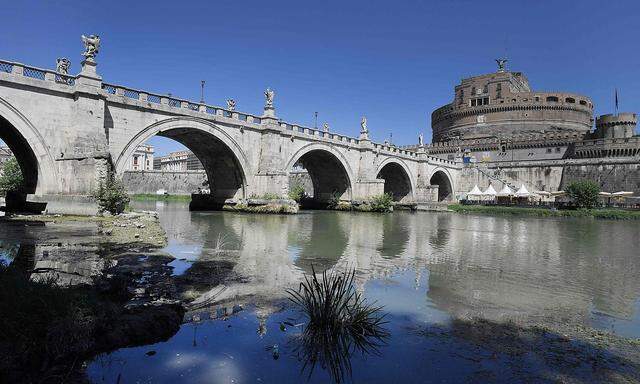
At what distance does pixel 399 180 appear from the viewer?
53875 mm

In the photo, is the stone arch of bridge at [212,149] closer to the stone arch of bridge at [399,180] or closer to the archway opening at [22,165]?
the archway opening at [22,165]

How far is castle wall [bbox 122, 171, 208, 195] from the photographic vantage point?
7788 cm

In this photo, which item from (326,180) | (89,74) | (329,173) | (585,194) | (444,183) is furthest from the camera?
(444,183)

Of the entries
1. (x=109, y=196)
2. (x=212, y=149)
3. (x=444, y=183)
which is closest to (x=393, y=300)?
(x=109, y=196)

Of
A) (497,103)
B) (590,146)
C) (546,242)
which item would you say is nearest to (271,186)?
(546,242)

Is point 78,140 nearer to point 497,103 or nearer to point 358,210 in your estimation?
point 358,210

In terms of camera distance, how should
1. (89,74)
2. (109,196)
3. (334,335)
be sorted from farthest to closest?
(89,74)
(109,196)
(334,335)

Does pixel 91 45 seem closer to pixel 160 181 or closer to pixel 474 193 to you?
pixel 474 193

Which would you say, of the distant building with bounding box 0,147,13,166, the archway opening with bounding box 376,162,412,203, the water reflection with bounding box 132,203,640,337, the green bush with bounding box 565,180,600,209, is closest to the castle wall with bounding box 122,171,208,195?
the distant building with bounding box 0,147,13,166

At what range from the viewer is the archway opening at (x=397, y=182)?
173ft

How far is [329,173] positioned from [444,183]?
1059 inches

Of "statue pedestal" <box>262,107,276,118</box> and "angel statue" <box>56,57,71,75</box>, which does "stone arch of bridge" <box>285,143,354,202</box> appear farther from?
"angel statue" <box>56,57,71,75</box>

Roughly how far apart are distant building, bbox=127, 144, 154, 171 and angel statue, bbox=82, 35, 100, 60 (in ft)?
306

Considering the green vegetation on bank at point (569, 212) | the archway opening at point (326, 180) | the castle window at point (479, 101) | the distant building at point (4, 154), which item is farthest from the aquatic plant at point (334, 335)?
the castle window at point (479, 101)
